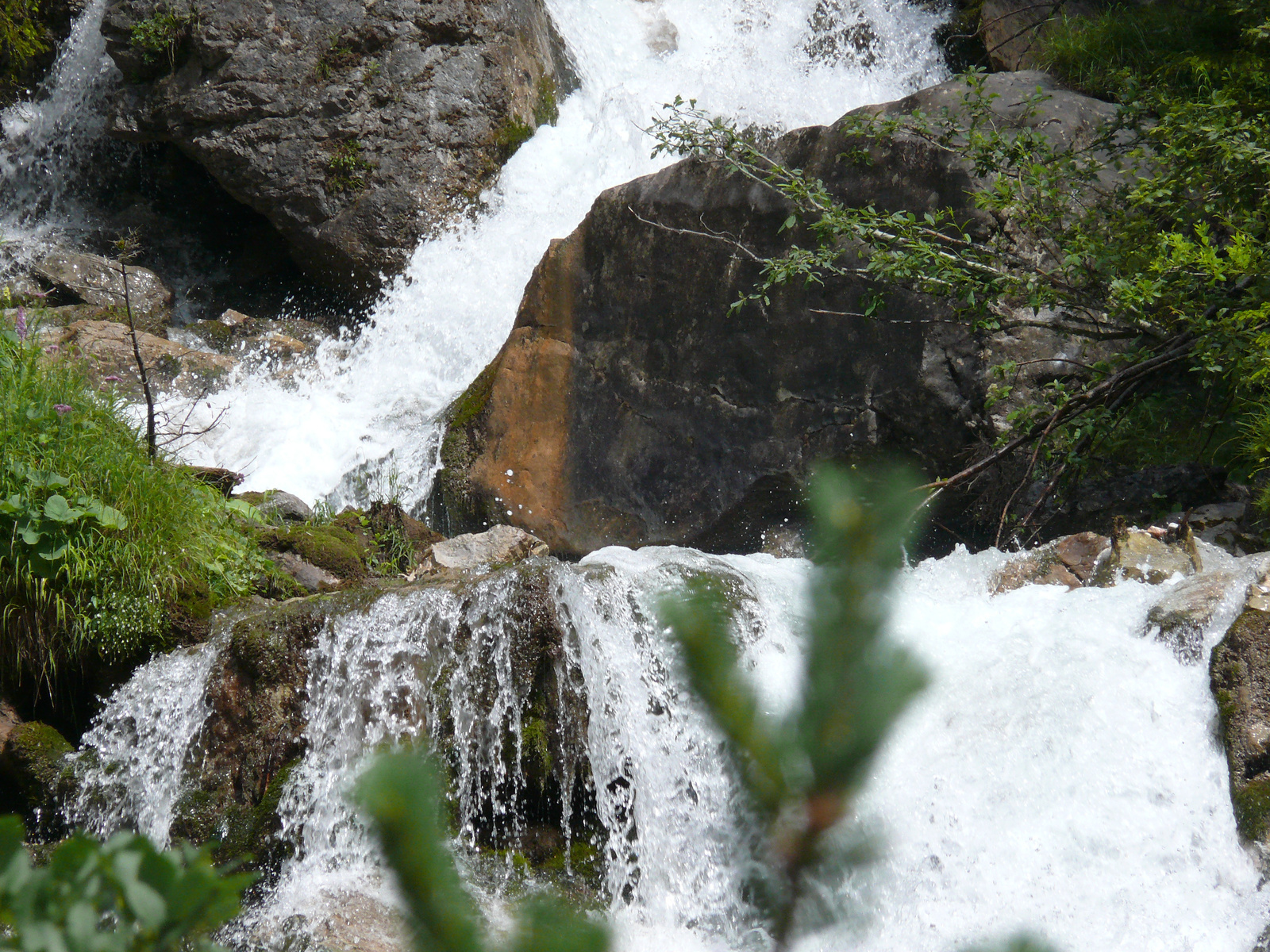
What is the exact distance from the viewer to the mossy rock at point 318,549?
15.0 ft

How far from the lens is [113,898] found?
1.87 ft

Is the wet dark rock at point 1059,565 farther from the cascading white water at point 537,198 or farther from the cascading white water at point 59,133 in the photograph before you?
the cascading white water at point 59,133

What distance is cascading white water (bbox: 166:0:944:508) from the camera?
724cm

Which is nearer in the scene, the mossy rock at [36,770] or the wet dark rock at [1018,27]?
the mossy rock at [36,770]

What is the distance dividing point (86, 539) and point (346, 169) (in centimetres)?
637

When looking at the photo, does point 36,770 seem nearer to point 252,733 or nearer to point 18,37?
point 252,733

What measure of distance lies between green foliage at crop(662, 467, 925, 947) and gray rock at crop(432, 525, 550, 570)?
454cm

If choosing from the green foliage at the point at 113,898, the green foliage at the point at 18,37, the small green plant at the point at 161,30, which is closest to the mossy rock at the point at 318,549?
the green foliage at the point at 113,898

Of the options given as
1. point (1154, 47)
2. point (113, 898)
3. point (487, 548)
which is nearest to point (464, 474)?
point (487, 548)

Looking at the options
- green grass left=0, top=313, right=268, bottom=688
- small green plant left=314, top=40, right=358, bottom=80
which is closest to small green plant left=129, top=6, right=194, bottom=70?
small green plant left=314, top=40, right=358, bottom=80

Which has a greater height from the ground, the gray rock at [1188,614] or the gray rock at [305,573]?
the gray rock at [305,573]

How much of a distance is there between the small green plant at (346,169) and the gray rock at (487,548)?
5029 millimetres

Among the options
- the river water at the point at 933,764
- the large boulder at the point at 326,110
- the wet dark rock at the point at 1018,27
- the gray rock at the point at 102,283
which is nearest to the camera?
the river water at the point at 933,764

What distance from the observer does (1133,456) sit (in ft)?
15.2
